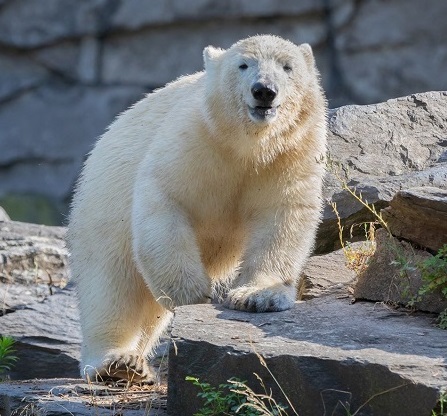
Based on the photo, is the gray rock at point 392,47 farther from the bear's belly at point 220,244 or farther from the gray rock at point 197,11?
the bear's belly at point 220,244

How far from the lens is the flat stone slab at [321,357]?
3.14 m

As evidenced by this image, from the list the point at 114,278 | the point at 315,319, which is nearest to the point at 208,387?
the point at 315,319

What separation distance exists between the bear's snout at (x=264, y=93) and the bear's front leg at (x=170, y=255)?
604mm

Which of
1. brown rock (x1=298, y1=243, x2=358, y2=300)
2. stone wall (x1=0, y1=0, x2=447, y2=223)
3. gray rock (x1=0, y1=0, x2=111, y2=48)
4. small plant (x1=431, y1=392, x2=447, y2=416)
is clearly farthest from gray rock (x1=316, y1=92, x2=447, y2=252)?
gray rock (x1=0, y1=0, x2=111, y2=48)

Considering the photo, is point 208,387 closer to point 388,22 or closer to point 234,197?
point 234,197

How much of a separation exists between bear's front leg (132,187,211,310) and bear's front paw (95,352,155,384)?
0.29 m

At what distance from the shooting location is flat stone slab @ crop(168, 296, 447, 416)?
3137 millimetres

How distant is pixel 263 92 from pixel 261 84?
35 millimetres

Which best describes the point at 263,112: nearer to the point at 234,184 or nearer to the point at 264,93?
the point at 264,93

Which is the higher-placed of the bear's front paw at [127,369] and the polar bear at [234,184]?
the polar bear at [234,184]

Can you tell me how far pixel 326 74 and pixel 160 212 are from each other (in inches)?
335

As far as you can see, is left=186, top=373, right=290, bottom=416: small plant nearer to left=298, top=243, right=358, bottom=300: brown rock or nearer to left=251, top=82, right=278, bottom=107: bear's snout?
left=298, top=243, right=358, bottom=300: brown rock

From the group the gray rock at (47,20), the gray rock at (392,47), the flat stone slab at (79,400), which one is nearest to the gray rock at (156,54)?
the gray rock at (47,20)

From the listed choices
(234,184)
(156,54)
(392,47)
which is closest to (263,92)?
(234,184)
